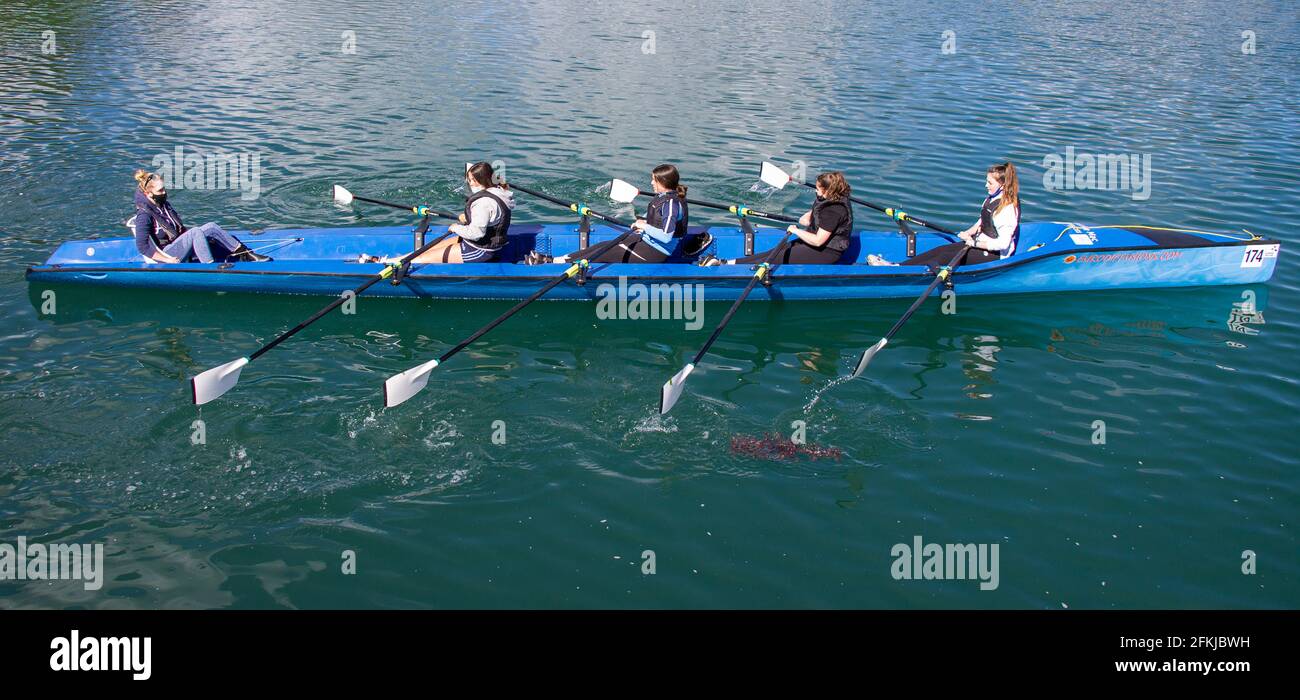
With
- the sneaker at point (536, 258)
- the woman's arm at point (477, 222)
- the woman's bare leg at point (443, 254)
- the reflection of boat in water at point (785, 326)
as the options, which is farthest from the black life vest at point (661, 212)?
the woman's bare leg at point (443, 254)

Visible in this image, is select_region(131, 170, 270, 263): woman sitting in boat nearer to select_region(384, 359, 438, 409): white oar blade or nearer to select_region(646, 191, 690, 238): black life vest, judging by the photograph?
select_region(384, 359, 438, 409): white oar blade

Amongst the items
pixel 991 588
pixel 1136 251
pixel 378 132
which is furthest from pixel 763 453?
pixel 378 132

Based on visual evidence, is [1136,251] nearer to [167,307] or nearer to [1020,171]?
[1020,171]

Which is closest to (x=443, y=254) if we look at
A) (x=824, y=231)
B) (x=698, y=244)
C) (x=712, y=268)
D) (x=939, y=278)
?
(x=698, y=244)

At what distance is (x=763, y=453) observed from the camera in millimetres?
9961

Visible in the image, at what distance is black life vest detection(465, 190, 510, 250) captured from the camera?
13.0 meters

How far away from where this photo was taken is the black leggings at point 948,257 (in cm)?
1392

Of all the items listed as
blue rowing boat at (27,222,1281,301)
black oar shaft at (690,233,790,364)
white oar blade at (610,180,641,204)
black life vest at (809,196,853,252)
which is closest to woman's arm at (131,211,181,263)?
blue rowing boat at (27,222,1281,301)

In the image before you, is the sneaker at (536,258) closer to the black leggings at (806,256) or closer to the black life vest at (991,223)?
the black leggings at (806,256)

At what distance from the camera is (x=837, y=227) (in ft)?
43.8

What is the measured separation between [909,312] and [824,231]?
6.05 ft

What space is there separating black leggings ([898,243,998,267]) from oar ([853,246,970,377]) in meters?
0.14

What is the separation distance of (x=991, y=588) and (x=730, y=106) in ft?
55.7

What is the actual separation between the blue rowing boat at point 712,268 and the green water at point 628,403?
0.93 ft
